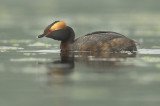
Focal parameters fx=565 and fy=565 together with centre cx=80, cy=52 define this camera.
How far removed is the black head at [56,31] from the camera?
19.9 metres

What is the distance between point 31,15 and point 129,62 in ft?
92.3

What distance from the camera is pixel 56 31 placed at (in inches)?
784

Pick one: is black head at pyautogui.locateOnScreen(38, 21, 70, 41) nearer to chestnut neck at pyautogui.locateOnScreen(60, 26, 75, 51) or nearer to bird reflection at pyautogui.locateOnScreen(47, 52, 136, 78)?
chestnut neck at pyautogui.locateOnScreen(60, 26, 75, 51)

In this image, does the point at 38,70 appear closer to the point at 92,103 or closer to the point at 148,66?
the point at 148,66

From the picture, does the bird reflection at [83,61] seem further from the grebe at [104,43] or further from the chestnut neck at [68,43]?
the chestnut neck at [68,43]

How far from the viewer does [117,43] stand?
61.8ft

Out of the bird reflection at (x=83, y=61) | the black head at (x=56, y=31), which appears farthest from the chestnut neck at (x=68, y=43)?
the bird reflection at (x=83, y=61)

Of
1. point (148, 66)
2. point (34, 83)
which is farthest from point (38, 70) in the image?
point (148, 66)

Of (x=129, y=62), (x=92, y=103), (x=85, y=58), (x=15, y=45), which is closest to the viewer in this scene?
(x=92, y=103)

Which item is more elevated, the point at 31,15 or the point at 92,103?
the point at 31,15

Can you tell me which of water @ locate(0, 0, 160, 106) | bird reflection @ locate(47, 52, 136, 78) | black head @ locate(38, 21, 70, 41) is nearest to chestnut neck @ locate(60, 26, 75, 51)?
black head @ locate(38, 21, 70, 41)

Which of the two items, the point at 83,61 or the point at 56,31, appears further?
the point at 56,31

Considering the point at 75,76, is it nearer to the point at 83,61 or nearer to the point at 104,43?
the point at 83,61

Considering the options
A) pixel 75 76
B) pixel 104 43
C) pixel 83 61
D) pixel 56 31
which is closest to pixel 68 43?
pixel 56 31
